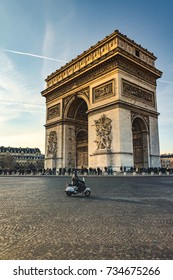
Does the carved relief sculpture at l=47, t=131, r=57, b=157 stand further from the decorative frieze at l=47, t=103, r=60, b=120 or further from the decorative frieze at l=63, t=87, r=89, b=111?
the decorative frieze at l=63, t=87, r=89, b=111

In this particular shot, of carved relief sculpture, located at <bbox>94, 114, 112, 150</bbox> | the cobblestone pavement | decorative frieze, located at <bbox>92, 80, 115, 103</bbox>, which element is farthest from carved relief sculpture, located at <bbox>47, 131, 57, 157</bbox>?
the cobblestone pavement

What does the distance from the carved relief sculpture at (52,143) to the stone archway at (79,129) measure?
283 centimetres

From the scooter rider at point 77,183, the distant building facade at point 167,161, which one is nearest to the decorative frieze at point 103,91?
the scooter rider at point 77,183

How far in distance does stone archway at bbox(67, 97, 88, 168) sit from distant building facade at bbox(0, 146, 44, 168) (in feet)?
238

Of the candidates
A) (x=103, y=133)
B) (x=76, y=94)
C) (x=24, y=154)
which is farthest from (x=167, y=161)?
(x=103, y=133)

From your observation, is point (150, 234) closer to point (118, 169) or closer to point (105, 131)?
point (118, 169)

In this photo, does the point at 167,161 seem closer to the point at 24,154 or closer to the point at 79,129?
the point at 24,154

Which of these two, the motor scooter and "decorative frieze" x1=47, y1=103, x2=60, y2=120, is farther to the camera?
"decorative frieze" x1=47, y1=103, x2=60, y2=120

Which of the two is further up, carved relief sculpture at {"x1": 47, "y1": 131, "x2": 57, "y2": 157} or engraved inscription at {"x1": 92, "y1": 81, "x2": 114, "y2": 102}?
engraved inscription at {"x1": 92, "y1": 81, "x2": 114, "y2": 102}

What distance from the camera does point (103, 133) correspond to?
23.8 m

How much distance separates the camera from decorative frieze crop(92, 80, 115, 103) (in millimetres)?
24188

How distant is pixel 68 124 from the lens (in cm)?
3148
